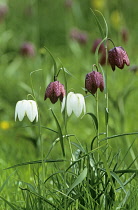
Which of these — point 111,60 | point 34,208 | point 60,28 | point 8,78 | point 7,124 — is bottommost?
point 34,208

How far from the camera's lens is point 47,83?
2.34m

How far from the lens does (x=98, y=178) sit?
156 cm

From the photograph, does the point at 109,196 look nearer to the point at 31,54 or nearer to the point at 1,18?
the point at 31,54

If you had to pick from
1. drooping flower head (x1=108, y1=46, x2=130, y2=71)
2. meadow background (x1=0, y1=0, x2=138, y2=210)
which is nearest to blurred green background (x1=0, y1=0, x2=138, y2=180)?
meadow background (x1=0, y1=0, x2=138, y2=210)

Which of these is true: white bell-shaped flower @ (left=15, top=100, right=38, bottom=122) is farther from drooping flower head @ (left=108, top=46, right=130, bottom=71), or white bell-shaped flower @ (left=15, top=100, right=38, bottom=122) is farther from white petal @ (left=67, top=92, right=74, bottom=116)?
drooping flower head @ (left=108, top=46, right=130, bottom=71)

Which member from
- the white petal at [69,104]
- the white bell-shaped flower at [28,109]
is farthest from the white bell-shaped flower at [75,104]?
the white bell-shaped flower at [28,109]

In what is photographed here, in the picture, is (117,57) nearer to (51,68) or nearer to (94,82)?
(94,82)

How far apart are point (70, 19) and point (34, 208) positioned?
4.52m

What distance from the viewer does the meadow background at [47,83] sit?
2.12 m

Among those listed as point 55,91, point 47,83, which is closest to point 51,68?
point 47,83

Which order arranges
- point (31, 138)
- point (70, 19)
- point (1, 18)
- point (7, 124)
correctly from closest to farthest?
point (31, 138)
point (7, 124)
point (1, 18)
point (70, 19)

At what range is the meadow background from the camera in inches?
83.4

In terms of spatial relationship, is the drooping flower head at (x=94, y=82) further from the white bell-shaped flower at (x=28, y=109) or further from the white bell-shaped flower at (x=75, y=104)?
the white bell-shaped flower at (x=28, y=109)

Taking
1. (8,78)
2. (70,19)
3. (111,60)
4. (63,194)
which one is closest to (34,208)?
(63,194)
